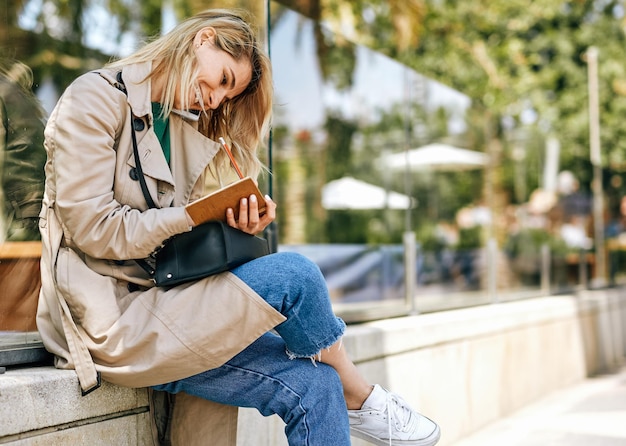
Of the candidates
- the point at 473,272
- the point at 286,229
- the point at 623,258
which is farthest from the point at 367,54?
the point at 623,258

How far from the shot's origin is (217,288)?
2.37 metres

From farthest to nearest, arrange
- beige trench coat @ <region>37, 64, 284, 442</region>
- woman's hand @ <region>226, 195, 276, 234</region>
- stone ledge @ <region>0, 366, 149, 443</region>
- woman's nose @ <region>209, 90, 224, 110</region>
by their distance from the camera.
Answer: woman's nose @ <region>209, 90, 224, 110</region>, woman's hand @ <region>226, 195, 276, 234</region>, beige trench coat @ <region>37, 64, 284, 442</region>, stone ledge @ <region>0, 366, 149, 443</region>

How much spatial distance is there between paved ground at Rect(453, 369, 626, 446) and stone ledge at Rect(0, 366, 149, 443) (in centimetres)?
263

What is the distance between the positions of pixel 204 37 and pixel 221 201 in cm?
57

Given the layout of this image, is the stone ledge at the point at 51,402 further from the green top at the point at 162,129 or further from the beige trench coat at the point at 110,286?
the green top at the point at 162,129

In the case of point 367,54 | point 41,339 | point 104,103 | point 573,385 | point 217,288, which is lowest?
point 573,385

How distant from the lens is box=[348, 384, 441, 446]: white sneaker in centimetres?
270

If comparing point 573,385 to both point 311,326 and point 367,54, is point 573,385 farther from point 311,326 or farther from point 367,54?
point 311,326

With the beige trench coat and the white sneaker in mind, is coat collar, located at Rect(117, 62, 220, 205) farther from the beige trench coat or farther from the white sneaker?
the white sneaker

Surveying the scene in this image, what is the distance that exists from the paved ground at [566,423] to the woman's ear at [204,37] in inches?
115

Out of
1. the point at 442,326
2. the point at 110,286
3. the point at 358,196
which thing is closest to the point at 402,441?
the point at 110,286

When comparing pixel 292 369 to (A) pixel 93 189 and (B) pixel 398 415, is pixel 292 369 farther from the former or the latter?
(A) pixel 93 189

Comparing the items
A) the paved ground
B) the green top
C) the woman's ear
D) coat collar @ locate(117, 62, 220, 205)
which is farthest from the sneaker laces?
the paved ground

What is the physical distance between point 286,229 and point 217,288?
14.2ft
